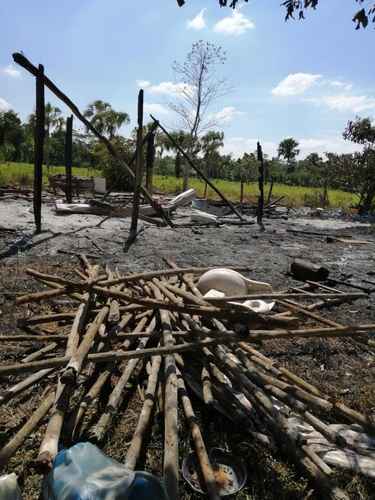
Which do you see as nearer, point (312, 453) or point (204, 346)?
point (312, 453)

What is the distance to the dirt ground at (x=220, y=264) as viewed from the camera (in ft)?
7.14

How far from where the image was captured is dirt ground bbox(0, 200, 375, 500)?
2178mm

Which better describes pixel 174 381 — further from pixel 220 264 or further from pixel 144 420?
pixel 220 264

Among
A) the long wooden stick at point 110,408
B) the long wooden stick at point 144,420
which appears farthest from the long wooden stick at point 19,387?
the long wooden stick at point 144,420

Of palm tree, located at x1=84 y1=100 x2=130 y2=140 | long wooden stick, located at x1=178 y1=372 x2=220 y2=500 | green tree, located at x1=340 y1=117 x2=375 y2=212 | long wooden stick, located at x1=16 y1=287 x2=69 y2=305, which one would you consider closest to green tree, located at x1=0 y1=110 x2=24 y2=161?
palm tree, located at x1=84 y1=100 x2=130 y2=140

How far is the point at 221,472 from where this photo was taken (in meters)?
2.14

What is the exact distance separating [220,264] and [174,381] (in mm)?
4885

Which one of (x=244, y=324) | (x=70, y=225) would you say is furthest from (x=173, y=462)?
(x=70, y=225)

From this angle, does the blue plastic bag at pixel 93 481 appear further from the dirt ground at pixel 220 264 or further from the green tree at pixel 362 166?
the green tree at pixel 362 166

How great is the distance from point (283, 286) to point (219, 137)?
47.3 m

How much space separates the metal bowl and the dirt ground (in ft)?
0.18

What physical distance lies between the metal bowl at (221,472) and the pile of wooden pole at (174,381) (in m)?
0.12

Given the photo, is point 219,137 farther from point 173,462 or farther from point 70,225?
point 173,462

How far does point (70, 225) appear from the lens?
388 inches
